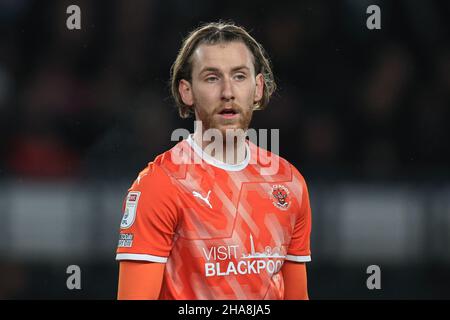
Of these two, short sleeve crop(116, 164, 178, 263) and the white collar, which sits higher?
the white collar

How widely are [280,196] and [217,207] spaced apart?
318mm

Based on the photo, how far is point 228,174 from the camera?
3436 millimetres

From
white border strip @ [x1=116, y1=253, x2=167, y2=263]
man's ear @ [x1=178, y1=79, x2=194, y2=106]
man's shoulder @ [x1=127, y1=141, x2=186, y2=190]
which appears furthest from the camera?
man's ear @ [x1=178, y1=79, x2=194, y2=106]

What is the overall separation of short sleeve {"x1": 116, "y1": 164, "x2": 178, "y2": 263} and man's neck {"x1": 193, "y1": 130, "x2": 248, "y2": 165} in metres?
0.27

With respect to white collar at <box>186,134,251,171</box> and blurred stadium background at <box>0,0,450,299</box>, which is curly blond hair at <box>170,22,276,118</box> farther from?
blurred stadium background at <box>0,0,450,299</box>

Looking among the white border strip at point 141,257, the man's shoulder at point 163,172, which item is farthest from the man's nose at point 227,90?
the white border strip at point 141,257

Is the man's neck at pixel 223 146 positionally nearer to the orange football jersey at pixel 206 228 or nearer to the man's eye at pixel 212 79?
the orange football jersey at pixel 206 228

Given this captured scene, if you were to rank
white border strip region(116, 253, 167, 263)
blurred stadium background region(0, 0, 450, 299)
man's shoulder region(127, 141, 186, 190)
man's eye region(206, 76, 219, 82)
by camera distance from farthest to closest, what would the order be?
1. blurred stadium background region(0, 0, 450, 299)
2. man's eye region(206, 76, 219, 82)
3. man's shoulder region(127, 141, 186, 190)
4. white border strip region(116, 253, 167, 263)

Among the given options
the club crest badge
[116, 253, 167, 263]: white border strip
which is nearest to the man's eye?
the club crest badge

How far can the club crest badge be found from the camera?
11.4 feet

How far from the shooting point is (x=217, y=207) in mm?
3332

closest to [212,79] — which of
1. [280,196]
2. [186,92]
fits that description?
[186,92]

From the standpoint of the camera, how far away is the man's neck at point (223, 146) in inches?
135

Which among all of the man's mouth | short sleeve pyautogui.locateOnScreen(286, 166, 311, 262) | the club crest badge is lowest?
short sleeve pyautogui.locateOnScreen(286, 166, 311, 262)
